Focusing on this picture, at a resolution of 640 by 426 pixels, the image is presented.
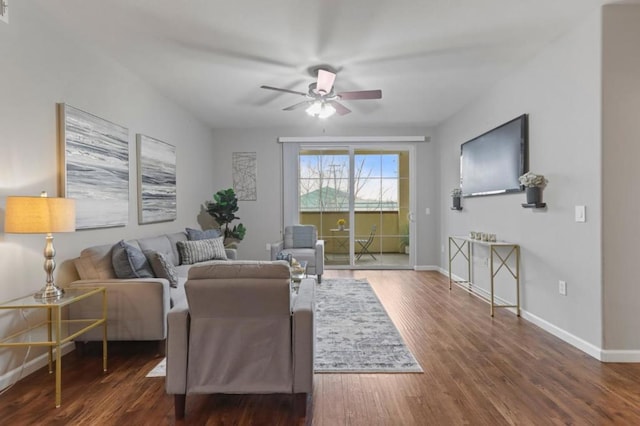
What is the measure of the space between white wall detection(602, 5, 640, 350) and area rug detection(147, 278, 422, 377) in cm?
157

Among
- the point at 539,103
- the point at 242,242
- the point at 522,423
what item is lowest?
the point at 522,423

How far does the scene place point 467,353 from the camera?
277 cm

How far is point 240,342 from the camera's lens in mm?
1919

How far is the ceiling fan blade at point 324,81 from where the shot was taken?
331 centimetres

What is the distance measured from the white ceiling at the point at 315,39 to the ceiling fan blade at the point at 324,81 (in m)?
0.21

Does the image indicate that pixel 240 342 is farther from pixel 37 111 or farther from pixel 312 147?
pixel 312 147

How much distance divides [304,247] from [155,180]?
243 cm

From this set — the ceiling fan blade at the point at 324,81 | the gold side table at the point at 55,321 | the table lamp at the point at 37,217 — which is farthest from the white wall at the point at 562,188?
the table lamp at the point at 37,217

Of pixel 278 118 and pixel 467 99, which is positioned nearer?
pixel 467 99

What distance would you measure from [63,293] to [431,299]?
3.74m

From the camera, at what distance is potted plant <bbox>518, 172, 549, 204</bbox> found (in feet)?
10.7

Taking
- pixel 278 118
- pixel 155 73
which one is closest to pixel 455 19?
pixel 155 73

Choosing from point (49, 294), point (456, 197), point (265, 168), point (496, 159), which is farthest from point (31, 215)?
point (456, 197)

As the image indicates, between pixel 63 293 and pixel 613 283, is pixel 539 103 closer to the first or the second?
pixel 613 283
